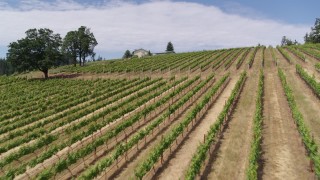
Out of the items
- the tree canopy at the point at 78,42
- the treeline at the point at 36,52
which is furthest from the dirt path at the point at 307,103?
the tree canopy at the point at 78,42

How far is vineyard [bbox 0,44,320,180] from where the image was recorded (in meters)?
24.1

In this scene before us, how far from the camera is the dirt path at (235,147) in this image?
2356cm

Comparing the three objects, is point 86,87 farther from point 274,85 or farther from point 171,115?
point 274,85

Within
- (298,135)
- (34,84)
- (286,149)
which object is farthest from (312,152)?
(34,84)

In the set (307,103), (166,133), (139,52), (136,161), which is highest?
(139,52)

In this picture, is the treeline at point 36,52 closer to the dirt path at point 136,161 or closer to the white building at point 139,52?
the dirt path at point 136,161

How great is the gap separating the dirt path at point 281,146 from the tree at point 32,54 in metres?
53.4

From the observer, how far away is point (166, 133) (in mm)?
32500

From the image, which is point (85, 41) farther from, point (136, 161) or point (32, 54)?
point (136, 161)

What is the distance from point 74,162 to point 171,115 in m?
15.7

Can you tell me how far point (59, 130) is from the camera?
35.8m

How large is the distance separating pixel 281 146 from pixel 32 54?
6517 centimetres

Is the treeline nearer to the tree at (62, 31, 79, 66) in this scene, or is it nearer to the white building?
the tree at (62, 31, 79, 66)

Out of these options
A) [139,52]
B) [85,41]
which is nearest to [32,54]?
[85,41]
